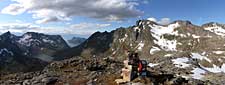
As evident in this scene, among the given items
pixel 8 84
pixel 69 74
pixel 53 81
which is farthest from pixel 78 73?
pixel 8 84

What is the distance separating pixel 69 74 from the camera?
238ft

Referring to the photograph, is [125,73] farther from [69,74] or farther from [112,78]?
[69,74]

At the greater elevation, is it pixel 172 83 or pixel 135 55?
pixel 135 55

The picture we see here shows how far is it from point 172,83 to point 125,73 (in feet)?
23.3

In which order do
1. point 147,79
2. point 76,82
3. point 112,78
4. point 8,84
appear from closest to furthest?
point 147,79 → point 112,78 → point 76,82 → point 8,84

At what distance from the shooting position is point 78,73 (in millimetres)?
73250

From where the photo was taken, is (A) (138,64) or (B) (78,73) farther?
(B) (78,73)

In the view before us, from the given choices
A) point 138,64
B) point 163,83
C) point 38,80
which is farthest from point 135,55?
point 38,80

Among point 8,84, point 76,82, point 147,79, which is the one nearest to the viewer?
point 147,79

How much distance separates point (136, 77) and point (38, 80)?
81.9 feet

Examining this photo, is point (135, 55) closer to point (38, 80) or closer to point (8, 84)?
point (38, 80)

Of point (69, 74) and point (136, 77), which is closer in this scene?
point (136, 77)

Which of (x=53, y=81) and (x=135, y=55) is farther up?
(x=135, y=55)

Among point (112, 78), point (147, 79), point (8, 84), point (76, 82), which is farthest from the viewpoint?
point (8, 84)
